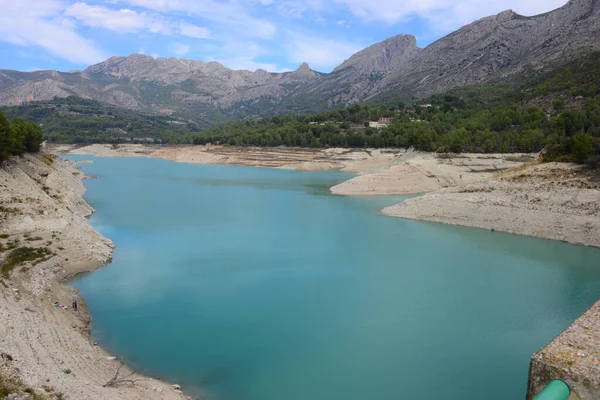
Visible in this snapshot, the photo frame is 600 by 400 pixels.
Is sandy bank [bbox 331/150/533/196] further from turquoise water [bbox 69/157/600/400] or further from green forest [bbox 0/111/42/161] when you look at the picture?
green forest [bbox 0/111/42/161]

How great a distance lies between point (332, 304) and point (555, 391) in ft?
35.1

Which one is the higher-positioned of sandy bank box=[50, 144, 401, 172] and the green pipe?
sandy bank box=[50, 144, 401, 172]

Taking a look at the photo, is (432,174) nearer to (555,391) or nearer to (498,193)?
(498,193)

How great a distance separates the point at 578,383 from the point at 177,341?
11184mm

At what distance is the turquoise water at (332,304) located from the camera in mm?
12922

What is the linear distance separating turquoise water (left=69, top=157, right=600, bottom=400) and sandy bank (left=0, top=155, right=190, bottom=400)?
947 mm

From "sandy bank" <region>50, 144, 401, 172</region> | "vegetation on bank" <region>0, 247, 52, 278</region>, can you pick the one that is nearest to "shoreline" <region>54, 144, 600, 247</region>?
"sandy bank" <region>50, 144, 401, 172</region>

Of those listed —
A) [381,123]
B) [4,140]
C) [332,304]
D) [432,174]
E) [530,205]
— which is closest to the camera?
[332,304]

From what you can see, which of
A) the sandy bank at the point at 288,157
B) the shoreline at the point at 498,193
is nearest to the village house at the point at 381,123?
the sandy bank at the point at 288,157

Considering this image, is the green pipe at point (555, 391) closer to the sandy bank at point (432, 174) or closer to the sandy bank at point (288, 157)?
the sandy bank at point (432, 174)

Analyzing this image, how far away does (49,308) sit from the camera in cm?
1599

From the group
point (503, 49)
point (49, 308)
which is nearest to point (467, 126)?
point (49, 308)

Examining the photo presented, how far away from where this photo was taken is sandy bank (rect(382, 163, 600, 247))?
2797 centimetres

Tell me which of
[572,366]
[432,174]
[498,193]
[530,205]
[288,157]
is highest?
[288,157]
